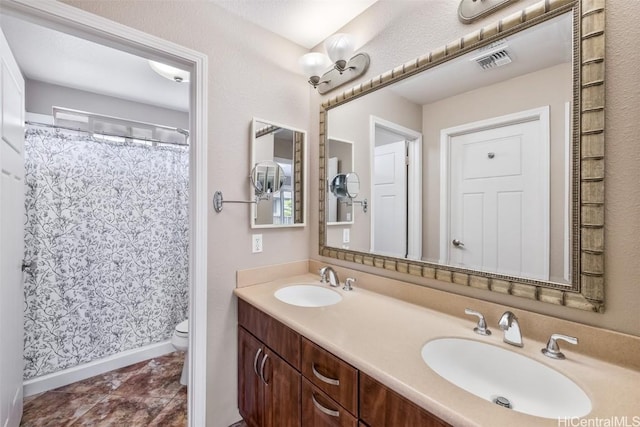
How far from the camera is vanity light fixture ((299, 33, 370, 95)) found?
150 centimetres

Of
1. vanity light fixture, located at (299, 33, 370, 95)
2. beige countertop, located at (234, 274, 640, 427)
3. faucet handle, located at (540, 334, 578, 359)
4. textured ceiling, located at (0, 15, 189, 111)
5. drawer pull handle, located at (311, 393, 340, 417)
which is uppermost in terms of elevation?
textured ceiling, located at (0, 15, 189, 111)

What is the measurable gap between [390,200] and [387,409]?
970 millimetres

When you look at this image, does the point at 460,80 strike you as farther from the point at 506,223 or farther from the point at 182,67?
the point at 182,67

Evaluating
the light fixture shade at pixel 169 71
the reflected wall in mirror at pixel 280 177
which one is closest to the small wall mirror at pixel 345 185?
the reflected wall in mirror at pixel 280 177

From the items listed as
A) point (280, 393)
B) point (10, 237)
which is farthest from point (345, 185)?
point (10, 237)

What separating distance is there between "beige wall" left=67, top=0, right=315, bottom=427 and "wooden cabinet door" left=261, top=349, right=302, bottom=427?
39 centimetres

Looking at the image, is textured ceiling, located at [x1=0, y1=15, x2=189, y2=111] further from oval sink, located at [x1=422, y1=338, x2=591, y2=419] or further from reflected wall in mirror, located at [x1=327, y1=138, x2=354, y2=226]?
oval sink, located at [x1=422, y1=338, x2=591, y2=419]

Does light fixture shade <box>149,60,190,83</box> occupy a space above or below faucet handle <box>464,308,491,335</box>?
above

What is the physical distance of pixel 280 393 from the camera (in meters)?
1.22

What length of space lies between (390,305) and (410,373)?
55cm

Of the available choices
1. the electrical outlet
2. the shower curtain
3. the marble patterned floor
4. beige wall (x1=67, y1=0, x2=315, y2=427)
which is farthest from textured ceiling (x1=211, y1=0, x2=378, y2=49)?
the marble patterned floor

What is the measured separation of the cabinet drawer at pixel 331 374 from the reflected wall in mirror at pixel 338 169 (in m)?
0.85

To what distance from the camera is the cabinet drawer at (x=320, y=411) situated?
0.91 m

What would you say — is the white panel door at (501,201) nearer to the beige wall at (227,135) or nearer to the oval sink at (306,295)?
the oval sink at (306,295)
